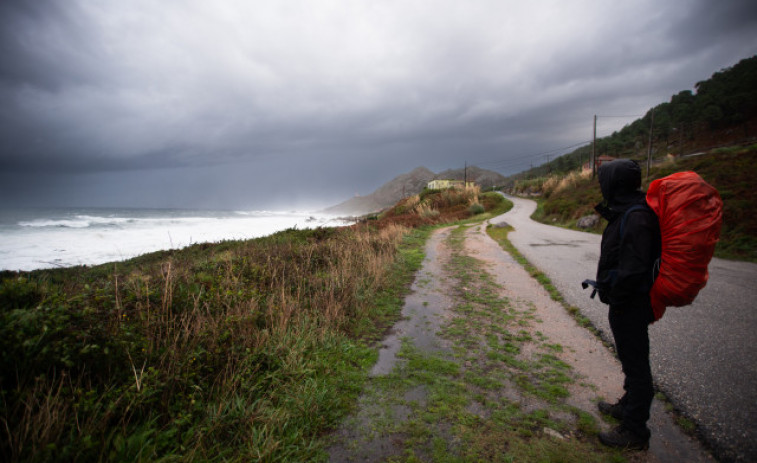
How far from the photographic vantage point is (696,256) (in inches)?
79.4

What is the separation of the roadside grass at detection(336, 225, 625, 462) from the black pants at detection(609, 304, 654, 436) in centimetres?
30

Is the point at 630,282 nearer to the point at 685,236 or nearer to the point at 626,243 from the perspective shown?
the point at 626,243

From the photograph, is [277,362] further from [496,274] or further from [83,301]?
[496,274]

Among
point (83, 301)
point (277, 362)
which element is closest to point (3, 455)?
point (83, 301)

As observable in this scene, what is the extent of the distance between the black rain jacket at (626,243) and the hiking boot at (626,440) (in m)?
0.98

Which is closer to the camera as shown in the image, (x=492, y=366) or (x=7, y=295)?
(x=7, y=295)

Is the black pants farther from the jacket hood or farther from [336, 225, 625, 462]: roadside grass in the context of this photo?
the jacket hood

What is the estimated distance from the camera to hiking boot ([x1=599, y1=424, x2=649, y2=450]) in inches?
92.5

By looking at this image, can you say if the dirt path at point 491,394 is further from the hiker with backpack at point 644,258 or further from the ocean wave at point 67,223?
the ocean wave at point 67,223

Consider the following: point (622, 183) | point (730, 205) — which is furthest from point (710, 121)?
point (622, 183)

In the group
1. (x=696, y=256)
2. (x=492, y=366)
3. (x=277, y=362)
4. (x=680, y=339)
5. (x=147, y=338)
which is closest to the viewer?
(x=696, y=256)

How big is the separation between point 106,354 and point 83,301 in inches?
27.4

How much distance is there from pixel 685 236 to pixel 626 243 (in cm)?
34

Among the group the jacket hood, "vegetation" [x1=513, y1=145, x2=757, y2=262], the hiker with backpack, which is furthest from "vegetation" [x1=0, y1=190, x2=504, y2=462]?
"vegetation" [x1=513, y1=145, x2=757, y2=262]
